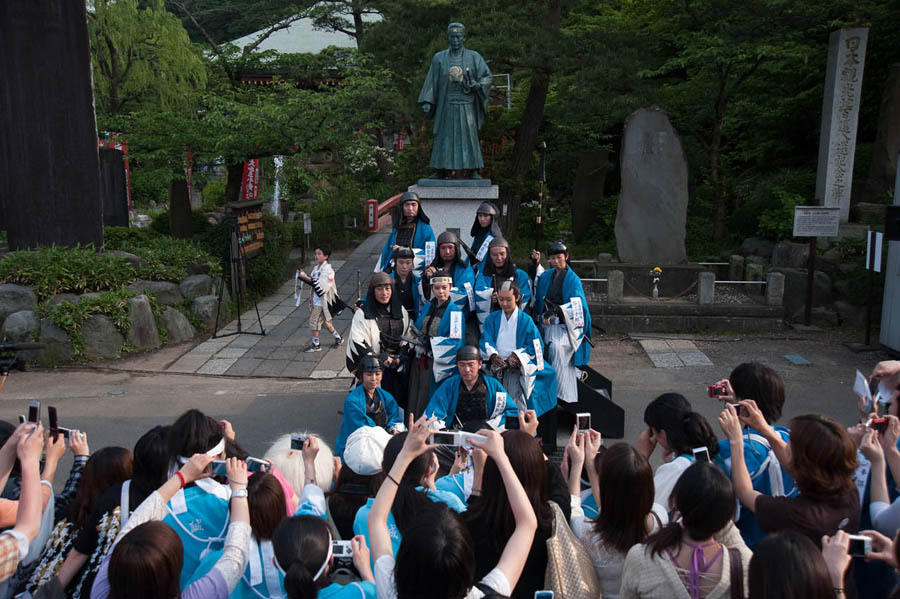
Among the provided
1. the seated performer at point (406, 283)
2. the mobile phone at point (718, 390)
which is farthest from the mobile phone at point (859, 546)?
the seated performer at point (406, 283)

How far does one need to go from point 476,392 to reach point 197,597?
3.07 m

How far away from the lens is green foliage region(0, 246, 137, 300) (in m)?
10.4

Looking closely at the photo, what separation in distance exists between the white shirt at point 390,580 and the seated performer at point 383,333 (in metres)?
4.07

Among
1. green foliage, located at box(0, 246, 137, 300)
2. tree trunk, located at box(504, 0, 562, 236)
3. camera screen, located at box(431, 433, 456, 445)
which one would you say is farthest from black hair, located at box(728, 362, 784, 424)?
tree trunk, located at box(504, 0, 562, 236)

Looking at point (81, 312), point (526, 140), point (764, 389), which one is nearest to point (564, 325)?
point (764, 389)

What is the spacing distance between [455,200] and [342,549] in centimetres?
762

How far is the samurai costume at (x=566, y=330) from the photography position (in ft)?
23.5

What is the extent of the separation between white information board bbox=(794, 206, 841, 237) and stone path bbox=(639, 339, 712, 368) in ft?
9.02

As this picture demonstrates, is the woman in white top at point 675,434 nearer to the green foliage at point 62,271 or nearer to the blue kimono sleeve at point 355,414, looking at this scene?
the blue kimono sleeve at point 355,414

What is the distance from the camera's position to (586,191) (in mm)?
18297

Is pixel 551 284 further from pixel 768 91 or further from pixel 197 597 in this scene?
pixel 768 91

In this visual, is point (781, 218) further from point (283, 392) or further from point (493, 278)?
point (283, 392)

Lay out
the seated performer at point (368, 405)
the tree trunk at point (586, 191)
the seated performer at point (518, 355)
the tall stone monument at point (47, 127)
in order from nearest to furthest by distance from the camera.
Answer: the seated performer at point (368, 405) → the seated performer at point (518, 355) → the tall stone monument at point (47, 127) → the tree trunk at point (586, 191)

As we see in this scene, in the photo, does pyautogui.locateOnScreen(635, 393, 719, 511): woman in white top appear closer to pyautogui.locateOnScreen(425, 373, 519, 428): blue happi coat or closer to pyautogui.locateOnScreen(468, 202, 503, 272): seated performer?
pyautogui.locateOnScreen(425, 373, 519, 428): blue happi coat
